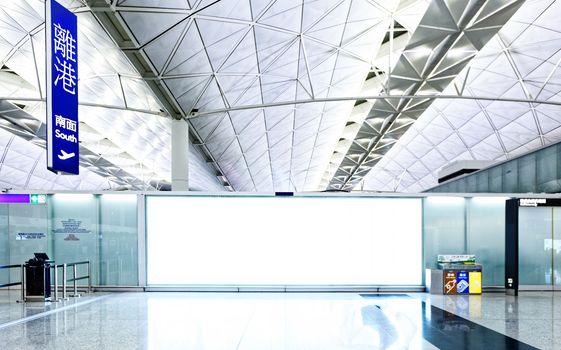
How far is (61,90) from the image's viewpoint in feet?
33.2

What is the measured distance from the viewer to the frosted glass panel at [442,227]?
15.8m

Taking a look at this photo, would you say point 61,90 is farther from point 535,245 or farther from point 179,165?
point 535,245

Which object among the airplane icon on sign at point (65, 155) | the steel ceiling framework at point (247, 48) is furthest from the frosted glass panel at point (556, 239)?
the airplane icon on sign at point (65, 155)

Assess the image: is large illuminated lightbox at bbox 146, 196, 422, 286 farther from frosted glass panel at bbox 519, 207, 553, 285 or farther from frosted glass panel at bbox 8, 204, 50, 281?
frosted glass panel at bbox 519, 207, 553, 285

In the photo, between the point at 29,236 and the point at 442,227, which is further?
the point at 442,227

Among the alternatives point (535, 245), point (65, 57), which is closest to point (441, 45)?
point (535, 245)

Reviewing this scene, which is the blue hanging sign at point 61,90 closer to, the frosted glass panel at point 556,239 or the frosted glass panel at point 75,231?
the frosted glass panel at point 75,231

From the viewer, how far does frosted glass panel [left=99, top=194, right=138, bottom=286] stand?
15508 mm

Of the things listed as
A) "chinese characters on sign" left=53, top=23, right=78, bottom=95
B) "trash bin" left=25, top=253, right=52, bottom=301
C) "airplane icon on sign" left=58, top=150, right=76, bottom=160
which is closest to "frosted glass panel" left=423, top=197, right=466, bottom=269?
"airplane icon on sign" left=58, top=150, right=76, bottom=160

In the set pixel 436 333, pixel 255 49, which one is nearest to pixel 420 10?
pixel 255 49

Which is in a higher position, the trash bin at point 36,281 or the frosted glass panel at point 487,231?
the frosted glass panel at point 487,231

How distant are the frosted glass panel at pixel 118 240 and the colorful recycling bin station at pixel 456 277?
1081 cm

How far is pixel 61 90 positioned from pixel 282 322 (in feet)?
25.2

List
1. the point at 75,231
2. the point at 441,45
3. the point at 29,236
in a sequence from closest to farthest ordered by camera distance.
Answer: the point at 29,236 → the point at 75,231 → the point at 441,45
